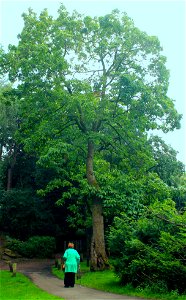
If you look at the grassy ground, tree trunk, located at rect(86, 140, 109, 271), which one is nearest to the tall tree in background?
tree trunk, located at rect(86, 140, 109, 271)

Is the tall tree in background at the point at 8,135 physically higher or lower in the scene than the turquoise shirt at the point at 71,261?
higher

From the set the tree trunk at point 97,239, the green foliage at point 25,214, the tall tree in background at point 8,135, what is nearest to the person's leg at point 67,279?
the tree trunk at point 97,239

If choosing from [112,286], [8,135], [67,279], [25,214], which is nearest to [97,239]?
[112,286]

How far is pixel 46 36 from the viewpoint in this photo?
26.1 meters

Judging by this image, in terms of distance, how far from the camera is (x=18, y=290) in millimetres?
18281

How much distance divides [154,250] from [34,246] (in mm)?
25461

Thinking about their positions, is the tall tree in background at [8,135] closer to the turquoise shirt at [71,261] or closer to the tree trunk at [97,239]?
the tree trunk at [97,239]

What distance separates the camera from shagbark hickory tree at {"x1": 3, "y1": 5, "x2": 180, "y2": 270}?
964 inches

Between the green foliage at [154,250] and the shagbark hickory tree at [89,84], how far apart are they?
7.40 m

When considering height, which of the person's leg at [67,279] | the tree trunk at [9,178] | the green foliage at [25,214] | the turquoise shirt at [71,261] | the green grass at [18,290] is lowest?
the green grass at [18,290]

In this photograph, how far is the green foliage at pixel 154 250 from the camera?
45.6ft

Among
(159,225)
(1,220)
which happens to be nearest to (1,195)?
(1,220)

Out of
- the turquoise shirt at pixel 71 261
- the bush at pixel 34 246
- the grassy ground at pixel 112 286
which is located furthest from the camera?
the bush at pixel 34 246

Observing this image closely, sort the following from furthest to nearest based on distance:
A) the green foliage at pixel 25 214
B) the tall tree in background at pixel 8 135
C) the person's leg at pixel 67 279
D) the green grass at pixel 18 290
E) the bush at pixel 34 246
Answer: the tall tree in background at pixel 8 135
the green foliage at pixel 25 214
the bush at pixel 34 246
the person's leg at pixel 67 279
the green grass at pixel 18 290
